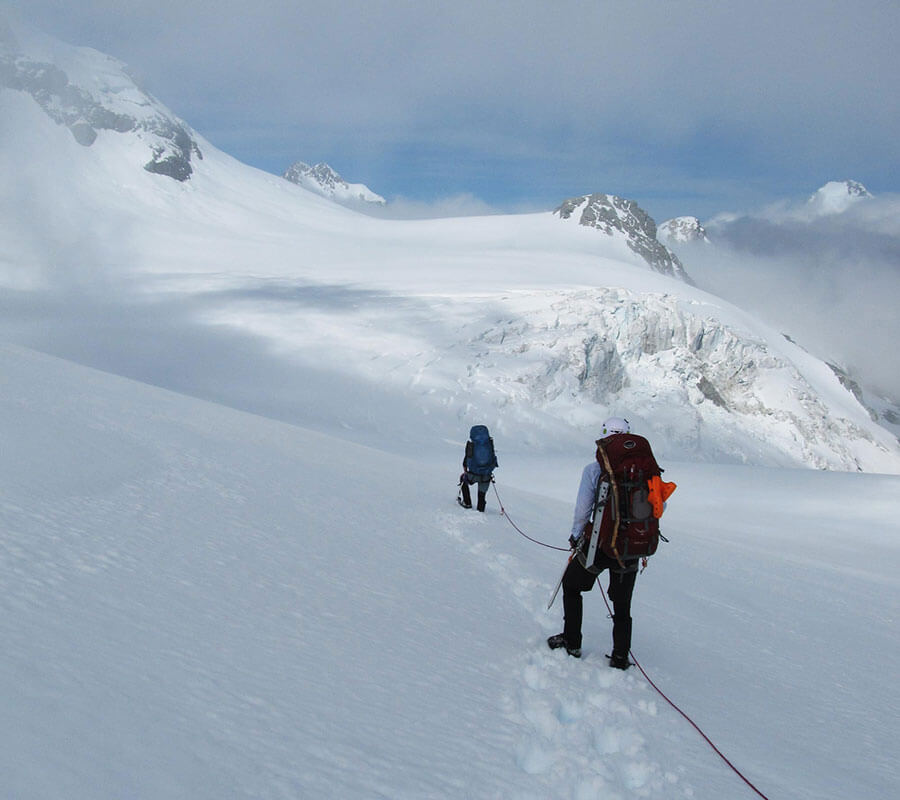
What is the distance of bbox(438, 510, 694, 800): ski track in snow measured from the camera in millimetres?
3303

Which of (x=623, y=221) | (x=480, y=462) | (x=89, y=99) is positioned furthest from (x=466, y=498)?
(x=623, y=221)

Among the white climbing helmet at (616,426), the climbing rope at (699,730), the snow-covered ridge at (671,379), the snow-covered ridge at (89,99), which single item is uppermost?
the snow-covered ridge at (89,99)

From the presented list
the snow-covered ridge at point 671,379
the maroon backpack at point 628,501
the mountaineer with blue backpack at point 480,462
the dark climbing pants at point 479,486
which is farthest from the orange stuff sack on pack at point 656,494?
the snow-covered ridge at point 671,379

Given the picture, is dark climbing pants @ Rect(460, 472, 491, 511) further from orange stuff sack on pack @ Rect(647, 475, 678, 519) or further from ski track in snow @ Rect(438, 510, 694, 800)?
orange stuff sack on pack @ Rect(647, 475, 678, 519)

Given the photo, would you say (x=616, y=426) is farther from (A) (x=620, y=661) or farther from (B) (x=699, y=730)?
(B) (x=699, y=730)

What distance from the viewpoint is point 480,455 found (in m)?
11.0

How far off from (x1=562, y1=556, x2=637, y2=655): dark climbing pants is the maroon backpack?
18cm

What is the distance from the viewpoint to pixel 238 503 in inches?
278

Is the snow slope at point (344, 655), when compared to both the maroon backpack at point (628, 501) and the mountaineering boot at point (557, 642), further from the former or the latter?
the maroon backpack at point (628, 501)

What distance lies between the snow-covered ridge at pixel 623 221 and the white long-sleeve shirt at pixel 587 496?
412 feet

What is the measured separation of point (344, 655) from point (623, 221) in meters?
141

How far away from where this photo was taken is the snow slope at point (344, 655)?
264 cm

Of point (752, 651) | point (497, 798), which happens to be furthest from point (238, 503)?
point (752, 651)

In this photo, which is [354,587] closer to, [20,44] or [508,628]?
[508,628]
